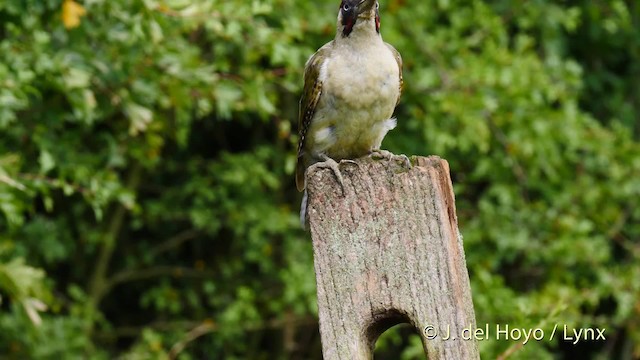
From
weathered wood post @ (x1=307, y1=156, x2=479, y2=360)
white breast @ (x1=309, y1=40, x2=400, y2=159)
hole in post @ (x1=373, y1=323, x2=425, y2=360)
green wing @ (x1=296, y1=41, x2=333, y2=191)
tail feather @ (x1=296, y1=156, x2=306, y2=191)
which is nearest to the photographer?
weathered wood post @ (x1=307, y1=156, x2=479, y2=360)

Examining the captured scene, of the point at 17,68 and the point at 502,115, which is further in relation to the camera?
the point at 502,115

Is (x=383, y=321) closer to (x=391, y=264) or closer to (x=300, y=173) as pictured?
(x=391, y=264)

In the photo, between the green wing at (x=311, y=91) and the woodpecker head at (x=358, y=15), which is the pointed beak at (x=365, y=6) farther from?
the green wing at (x=311, y=91)

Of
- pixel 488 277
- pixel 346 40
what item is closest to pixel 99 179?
pixel 346 40

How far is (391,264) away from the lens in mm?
2723

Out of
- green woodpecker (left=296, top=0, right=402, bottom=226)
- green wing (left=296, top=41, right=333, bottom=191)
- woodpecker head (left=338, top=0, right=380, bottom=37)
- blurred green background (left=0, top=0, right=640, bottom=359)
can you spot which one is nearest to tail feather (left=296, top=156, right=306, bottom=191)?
green wing (left=296, top=41, right=333, bottom=191)

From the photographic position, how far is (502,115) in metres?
6.68

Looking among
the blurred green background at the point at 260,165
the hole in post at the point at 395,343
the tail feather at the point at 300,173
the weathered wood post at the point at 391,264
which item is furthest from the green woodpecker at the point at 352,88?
the hole in post at the point at 395,343

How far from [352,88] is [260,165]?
9.12 feet

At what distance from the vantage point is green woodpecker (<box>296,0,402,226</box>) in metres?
4.15

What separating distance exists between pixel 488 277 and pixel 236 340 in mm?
2247

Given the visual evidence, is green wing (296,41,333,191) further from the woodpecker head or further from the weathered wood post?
the weathered wood post

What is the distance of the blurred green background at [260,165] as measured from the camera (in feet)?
17.2

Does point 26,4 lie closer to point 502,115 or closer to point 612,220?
point 502,115
